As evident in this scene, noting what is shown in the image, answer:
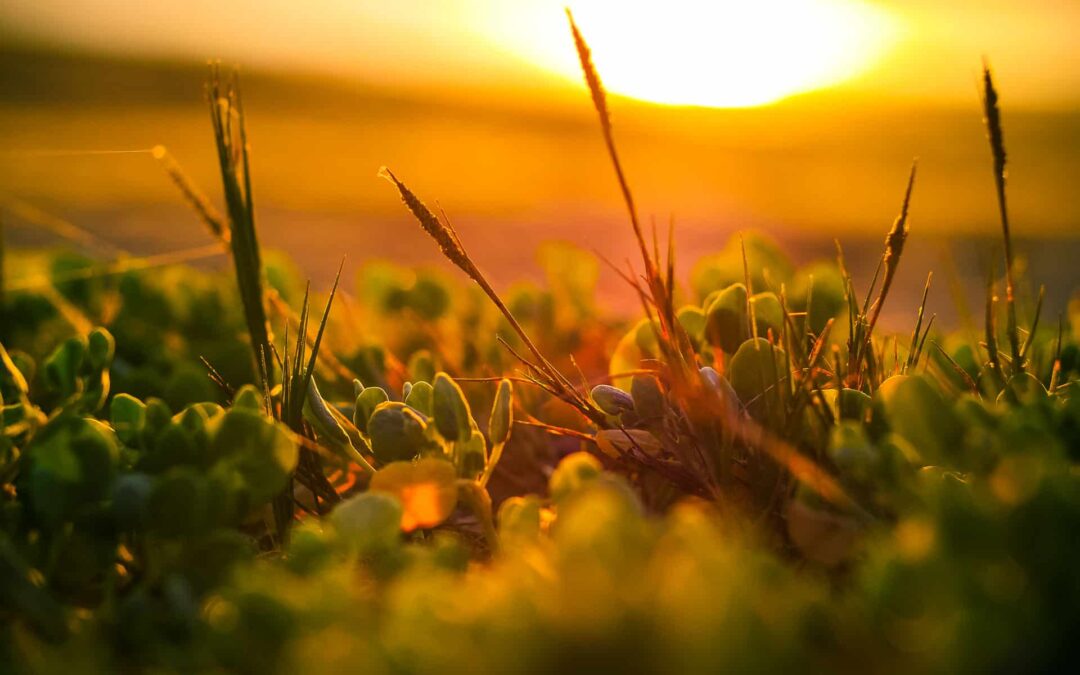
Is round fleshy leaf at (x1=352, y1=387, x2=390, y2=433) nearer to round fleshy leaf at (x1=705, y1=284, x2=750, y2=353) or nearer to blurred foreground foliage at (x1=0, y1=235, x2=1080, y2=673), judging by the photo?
Result: blurred foreground foliage at (x1=0, y1=235, x2=1080, y2=673)

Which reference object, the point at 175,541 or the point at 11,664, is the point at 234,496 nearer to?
the point at 175,541

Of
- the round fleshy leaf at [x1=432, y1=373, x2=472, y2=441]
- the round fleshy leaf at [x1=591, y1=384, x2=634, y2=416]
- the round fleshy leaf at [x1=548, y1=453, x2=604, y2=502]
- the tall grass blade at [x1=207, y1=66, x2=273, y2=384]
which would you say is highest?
the tall grass blade at [x1=207, y1=66, x2=273, y2=384]

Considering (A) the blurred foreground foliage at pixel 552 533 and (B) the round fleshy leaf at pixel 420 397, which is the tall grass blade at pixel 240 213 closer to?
(A) the blurred foreground foliage at pixel 552 533

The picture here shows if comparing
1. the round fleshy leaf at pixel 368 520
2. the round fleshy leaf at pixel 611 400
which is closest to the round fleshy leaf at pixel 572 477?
the round fleshy leaf at pixel 368 520

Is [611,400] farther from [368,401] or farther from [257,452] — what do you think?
[257,452]

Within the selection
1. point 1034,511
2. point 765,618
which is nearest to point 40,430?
point 765,618

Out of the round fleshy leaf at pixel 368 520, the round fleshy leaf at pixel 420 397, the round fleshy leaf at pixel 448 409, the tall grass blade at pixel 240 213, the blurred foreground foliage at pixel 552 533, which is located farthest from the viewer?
the tall grass blade at pixel 240 213

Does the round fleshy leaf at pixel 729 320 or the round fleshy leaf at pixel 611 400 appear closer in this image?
the round fleshy leaf at pixel 611 400

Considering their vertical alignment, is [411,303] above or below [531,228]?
above

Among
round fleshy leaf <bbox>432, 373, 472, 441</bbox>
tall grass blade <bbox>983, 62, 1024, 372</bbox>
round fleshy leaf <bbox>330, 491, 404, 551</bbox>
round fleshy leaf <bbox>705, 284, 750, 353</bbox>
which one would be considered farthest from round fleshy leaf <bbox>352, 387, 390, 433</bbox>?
tall grass blade <bbox>983, 62, 1024, 372</bbox>

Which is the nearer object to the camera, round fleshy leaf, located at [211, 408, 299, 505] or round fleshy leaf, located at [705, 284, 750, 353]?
round fleshy leaf, located at [211, 408, 299, 505]

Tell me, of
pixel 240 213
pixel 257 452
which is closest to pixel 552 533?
pixel 257 452
